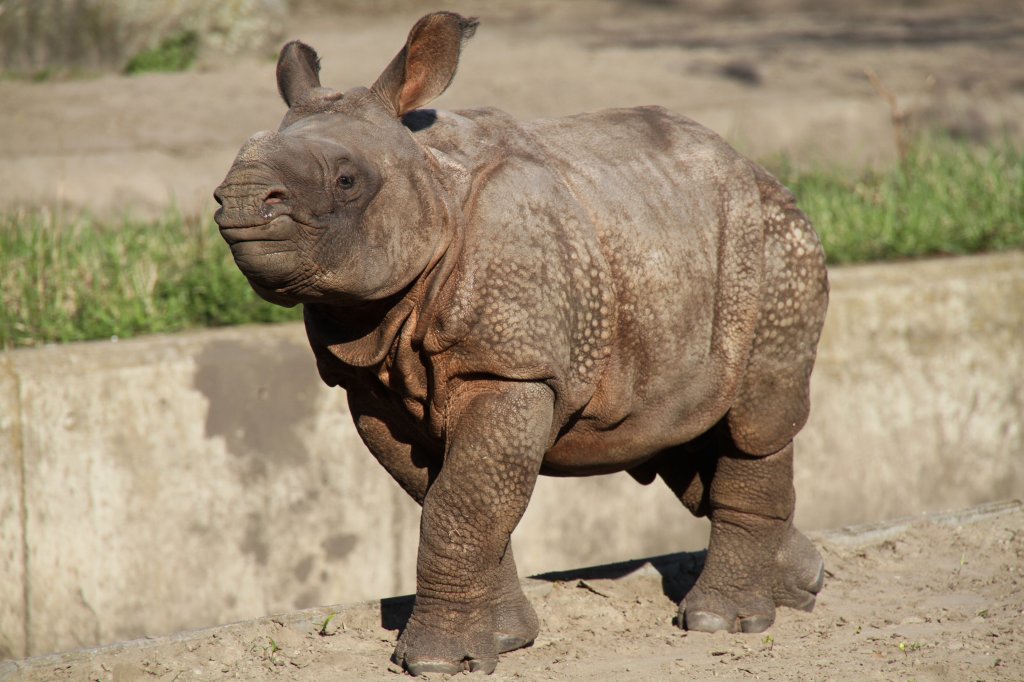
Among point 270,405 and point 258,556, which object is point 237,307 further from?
point 258,556

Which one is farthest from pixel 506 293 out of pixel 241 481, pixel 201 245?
pixel 201 245

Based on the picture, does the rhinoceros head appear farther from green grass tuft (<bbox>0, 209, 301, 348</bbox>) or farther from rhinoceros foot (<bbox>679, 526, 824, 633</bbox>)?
green grass tuft (<bbox>0, 209, 301, 348</bbox>)

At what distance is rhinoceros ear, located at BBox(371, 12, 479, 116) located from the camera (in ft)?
11.1

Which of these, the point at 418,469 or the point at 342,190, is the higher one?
the point at 342,190

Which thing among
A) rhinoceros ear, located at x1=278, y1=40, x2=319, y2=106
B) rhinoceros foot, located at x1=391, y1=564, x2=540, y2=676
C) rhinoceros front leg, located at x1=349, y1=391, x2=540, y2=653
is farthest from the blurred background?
rhinoceros ear, located at x1=278, y1=40, x2=319, y2=106

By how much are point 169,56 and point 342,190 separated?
781cm

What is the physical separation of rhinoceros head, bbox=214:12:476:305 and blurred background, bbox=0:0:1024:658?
273 cm

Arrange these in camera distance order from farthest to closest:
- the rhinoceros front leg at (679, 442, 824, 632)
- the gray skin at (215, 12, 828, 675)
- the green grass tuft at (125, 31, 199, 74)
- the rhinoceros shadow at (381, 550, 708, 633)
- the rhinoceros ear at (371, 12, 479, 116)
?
the green grass tuft at (125, 31, 199, 74)
the rhinoceros shadow at (381, 550, 708, 633)
the rhinoceros front leg at (679, 442, 824, 632)
the rhinoceros ear at (371, 12, 479, 116)
the gray skin at (215, 12, 828, 675)

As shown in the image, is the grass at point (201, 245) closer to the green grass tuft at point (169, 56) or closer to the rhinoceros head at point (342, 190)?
the rhinoceros head at point (342, 190)

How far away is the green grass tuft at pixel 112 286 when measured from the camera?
602cm

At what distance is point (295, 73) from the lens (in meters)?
3.51

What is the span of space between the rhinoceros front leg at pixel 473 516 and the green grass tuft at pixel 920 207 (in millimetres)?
4063

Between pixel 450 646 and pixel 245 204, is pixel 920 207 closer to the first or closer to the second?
pixel 450 646

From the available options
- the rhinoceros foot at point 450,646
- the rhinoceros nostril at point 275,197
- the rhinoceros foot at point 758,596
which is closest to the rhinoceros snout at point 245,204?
the rhinoceros nostril at point 275,197
